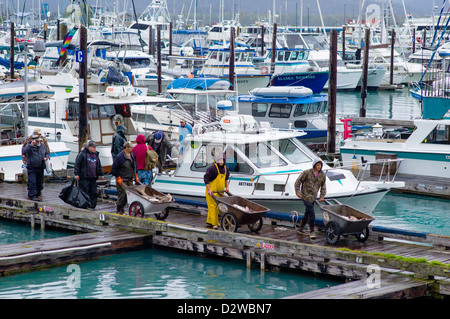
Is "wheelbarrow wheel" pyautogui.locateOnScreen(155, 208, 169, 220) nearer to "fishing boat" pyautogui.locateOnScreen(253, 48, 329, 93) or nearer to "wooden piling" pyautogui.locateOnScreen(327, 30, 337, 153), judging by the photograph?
"wooden piling" pyautogui.locateOnScreen(327, 30, 337, 153)

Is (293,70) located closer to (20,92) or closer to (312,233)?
(20,92)

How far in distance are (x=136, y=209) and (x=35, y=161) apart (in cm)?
296

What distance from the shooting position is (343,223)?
474 inches

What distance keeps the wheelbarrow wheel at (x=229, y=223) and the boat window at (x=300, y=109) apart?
1600 centimetres

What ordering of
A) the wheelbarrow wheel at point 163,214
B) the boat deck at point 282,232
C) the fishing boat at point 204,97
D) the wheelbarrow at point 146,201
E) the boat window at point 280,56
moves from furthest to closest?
the boat window at point 280,56 → the fishing boat at point 204,97 → the wheelbarrow wheel at point 163,214 → the wheelbarrow at point 146,201 → the boat deck at point 282,232

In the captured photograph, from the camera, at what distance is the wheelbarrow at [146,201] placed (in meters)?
14.0

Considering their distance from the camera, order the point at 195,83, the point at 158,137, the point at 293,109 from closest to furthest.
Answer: the point at 158,137 → the point at 195,83 → the point at 293,109

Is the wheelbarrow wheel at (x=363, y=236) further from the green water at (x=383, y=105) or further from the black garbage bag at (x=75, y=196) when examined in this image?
the green water at (x=383, y=105)

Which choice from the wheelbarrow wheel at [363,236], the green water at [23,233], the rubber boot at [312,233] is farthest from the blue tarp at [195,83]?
the wheelbarrow wheel at [363,236]

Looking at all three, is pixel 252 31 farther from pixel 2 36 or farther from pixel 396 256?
pixel 396 256

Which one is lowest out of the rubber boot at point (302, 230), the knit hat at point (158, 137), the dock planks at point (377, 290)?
the dock planks at point (377, 290)

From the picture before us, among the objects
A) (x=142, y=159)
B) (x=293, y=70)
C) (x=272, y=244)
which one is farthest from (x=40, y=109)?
(x=293, y=70)

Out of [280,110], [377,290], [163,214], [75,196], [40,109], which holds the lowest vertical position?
[377,290]
